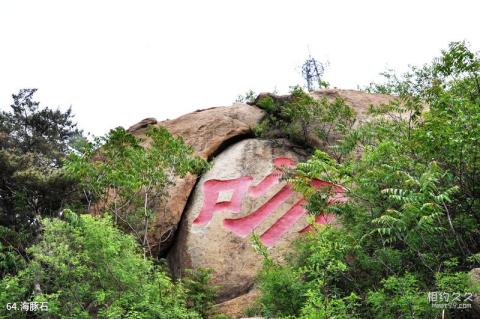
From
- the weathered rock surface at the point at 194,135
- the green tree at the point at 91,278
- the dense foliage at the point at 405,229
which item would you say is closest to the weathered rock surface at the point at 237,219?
the weathered rock surface at the point at 194,135

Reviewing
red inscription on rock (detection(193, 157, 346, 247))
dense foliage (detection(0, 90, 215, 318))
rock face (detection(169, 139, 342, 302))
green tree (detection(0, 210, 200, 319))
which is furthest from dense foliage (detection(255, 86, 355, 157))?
green tree (detection(0, 210, 200, 319))

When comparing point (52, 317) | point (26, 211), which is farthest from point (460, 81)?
point (26, 211)

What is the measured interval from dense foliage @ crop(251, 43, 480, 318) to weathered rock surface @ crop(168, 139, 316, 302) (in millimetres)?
2082

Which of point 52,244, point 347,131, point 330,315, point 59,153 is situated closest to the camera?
point 330,315

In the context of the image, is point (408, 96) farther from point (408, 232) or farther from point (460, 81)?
point (408, 232)

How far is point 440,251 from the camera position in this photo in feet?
18.8

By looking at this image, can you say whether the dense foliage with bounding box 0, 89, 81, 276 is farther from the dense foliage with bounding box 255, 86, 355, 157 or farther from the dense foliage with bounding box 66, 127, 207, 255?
the dense foliage with bounding box 255, 86, 355, 157

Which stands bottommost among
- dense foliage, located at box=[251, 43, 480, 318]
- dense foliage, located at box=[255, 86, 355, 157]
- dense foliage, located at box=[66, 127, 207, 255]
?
dense foliage, located at box=[251, 43, 480, 318]

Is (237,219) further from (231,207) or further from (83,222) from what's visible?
(83,222)

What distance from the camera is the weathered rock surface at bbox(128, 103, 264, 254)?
9.77 m

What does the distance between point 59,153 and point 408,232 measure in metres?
7.90

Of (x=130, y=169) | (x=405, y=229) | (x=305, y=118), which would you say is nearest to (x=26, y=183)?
(x=130, y=169)

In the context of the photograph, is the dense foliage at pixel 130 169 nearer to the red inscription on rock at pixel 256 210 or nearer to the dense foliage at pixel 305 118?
the red inscription on rock at pixel 256 210

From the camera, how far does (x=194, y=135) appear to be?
1106 centimetres
